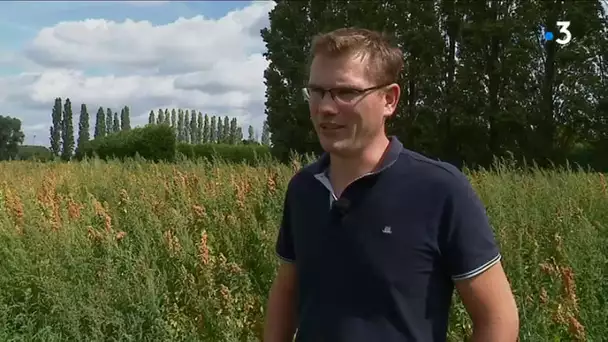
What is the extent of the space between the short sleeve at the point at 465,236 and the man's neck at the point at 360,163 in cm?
21

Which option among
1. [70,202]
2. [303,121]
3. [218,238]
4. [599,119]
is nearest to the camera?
[218,238]

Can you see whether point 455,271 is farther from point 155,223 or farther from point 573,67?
point 573,67

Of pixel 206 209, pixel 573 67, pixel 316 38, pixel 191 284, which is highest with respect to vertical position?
pixel 573 67

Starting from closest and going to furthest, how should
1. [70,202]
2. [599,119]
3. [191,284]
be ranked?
[191,284] → [70,202] → [599,119]

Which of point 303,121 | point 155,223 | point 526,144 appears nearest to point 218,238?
point 155,223

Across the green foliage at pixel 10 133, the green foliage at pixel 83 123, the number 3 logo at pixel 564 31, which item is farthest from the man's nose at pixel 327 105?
the green foliage at pixel 83 123

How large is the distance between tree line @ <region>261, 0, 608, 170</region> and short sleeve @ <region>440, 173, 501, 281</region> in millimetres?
18239

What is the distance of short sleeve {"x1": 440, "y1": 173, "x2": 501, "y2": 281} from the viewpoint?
69.4 inches

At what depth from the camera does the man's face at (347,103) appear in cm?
184

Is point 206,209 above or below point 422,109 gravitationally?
below

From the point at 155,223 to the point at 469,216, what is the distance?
411 centimetres

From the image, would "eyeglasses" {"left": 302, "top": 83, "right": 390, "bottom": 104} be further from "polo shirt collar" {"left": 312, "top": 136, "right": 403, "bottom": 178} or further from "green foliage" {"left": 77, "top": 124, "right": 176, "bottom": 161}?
"green foliage" {"left": 77, "top": 124, "right": 176, "bottom": 161}

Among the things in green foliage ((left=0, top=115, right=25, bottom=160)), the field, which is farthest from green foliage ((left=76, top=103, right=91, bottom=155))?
the field

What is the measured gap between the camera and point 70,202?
6.88 m
